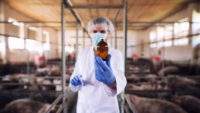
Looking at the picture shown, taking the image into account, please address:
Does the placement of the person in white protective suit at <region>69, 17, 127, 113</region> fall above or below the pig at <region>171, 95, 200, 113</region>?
above

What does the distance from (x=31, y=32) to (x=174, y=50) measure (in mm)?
7473

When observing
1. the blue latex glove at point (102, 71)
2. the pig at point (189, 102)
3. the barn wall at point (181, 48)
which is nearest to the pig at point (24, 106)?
the blue latex glove at point (102, 71)

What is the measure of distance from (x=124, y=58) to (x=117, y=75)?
0.48 m

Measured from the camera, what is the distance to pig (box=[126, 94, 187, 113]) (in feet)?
5.42

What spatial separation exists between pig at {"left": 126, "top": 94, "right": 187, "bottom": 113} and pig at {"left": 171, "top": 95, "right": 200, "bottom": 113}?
41 centimetres

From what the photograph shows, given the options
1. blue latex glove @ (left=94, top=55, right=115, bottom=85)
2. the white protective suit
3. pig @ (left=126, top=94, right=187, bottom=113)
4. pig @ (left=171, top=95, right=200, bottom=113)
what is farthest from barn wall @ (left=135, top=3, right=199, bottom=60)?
blue latex glove @ (left=94, top=55, right=115, bottom=85)

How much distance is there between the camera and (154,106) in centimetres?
176

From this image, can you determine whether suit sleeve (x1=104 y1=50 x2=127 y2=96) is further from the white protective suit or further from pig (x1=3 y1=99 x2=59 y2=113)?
pig (x1=3 y1=99 x2=59 y2=113)

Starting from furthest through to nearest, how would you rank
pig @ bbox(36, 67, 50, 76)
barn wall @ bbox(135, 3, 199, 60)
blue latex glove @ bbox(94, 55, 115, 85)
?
1. barn wall @ bbox(135, 3, 199, 60)
2. pig @ bbox(36, 67, 50, 76)
3. blue latex glove @ bbox(94, 55, 115, 85)

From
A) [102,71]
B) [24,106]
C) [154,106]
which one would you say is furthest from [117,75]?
[24,106]

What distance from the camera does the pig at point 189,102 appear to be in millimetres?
1860

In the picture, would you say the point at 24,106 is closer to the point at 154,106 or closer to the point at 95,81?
the point at 95,81

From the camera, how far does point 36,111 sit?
179 centimetres

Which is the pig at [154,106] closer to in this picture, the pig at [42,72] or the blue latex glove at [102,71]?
the blue latex glove at [102,71]
